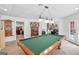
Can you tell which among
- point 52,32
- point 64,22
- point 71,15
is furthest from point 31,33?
point 71,15

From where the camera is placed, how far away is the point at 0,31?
4605mm

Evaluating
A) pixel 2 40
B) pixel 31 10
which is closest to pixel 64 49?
pixel 31 10

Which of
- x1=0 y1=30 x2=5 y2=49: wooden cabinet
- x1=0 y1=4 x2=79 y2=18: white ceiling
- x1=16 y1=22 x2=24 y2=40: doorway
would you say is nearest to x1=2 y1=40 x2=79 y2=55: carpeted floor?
x1=0 y1=30 x2=5 y2=49: wooden cabinet

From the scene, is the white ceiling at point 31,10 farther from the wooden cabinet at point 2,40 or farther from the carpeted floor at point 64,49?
the carpeted floor at point 64,49

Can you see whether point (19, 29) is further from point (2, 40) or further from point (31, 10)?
point (2, 40)

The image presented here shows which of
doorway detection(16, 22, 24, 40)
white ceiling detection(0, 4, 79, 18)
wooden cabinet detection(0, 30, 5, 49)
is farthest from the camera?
wooden cabinet detection(0, 30, 5, 49)

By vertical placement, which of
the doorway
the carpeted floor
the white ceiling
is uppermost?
the white ceiling

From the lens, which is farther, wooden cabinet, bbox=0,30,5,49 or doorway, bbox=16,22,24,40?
wooden cabinet, bbox=0,30,5,49

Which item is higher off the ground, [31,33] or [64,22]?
[64,22]

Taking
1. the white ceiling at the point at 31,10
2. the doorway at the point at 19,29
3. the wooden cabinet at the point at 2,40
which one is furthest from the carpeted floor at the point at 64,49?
the white ceiling at the point at 31,10

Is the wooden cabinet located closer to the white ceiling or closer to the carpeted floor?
the carpeted floor
